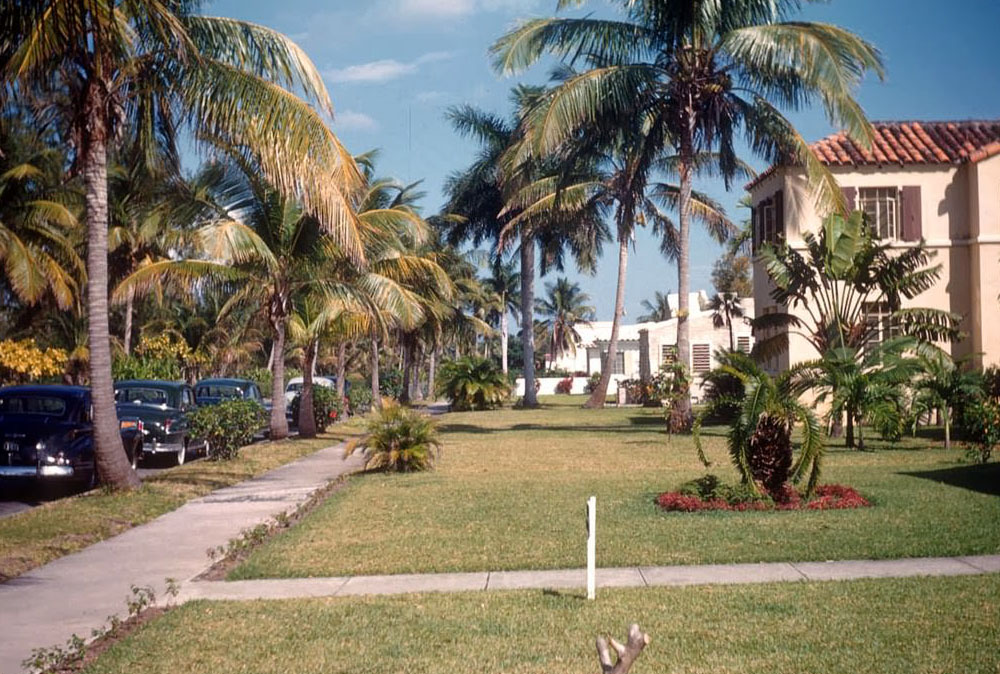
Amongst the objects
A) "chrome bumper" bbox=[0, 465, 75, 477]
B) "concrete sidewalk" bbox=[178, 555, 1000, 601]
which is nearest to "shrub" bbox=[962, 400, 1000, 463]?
"concrete sidewalk" bbox=[178, 555, 1000, 601]

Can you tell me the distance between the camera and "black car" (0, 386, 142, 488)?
49.4 feet

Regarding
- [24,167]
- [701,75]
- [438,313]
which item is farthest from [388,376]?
[701,75]

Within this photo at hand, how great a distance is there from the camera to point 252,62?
14555mm

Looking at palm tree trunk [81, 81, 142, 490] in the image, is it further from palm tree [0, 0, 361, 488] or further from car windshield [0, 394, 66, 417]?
car windshield [0, 394, 66, 417]

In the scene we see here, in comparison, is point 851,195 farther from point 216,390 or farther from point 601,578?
point 601,578

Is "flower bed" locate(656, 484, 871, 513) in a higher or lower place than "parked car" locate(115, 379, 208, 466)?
lower

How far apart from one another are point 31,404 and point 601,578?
37.7ft

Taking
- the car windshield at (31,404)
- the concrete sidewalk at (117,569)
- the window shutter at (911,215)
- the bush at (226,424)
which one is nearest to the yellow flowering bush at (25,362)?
the bush at (226,424)

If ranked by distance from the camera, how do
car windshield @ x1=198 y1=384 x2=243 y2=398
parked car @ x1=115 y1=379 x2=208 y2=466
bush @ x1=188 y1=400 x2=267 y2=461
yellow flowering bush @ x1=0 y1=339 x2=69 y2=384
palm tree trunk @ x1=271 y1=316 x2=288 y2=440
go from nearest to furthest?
parked car @ x1=115 y1=379 x2=208 y2=466 < bush @ x1=188 y1=400 x2=267 y2=461 < palm tree trunk @ x1=271 y1=316 x2=288 y2=440 < car windshield @ x1=198 y1=384 x2=243 y2=398 < yellow flowering bush @ x1=0 y1=339 x2=69 y2=384

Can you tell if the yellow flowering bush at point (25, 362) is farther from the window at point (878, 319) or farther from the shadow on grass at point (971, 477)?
the shadow on grass at point (971, 477)

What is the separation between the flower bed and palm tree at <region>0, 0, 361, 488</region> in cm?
598

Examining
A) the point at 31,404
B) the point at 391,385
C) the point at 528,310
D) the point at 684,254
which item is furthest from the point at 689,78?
the point at 391,385

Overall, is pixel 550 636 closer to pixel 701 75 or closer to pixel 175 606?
pixel 175 606

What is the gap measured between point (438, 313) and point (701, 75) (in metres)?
15.6
